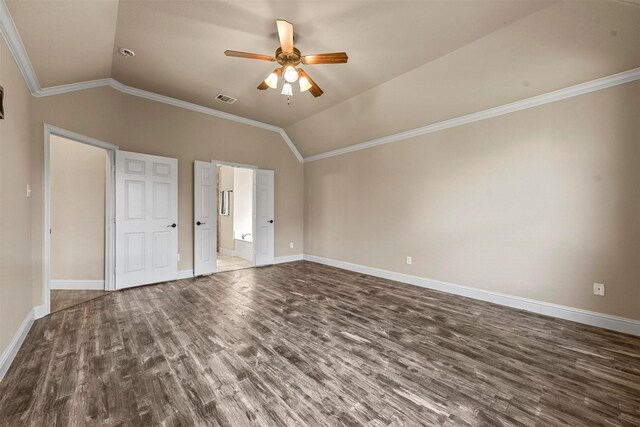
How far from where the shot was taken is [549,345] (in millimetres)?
2486

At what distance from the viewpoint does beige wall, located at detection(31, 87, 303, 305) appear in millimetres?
3158

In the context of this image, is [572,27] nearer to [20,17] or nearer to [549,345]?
[549,345]

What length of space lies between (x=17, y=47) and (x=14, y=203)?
4.48ft

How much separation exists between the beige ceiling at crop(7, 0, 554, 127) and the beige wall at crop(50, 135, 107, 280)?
1.23m

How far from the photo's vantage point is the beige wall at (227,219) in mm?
7367

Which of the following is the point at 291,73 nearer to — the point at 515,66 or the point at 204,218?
the point at 515,66

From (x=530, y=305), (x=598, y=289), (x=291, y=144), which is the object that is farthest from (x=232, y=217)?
(x=598, y=289)

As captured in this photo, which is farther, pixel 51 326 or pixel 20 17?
pixel 51 326

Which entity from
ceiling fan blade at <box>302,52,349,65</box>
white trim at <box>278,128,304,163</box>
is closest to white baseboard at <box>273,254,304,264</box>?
white trim at <box>278,128,304,163</box>

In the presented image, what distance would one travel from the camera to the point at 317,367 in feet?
6.95

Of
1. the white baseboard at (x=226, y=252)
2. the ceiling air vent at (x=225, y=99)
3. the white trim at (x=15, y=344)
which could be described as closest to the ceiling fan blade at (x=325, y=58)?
the ceiling air vent at (x=225, y=99)

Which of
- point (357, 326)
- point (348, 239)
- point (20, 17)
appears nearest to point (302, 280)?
point (348, 239)

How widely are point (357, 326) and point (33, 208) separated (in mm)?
3890

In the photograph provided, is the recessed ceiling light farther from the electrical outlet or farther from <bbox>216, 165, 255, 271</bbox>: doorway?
the electrical outlet
